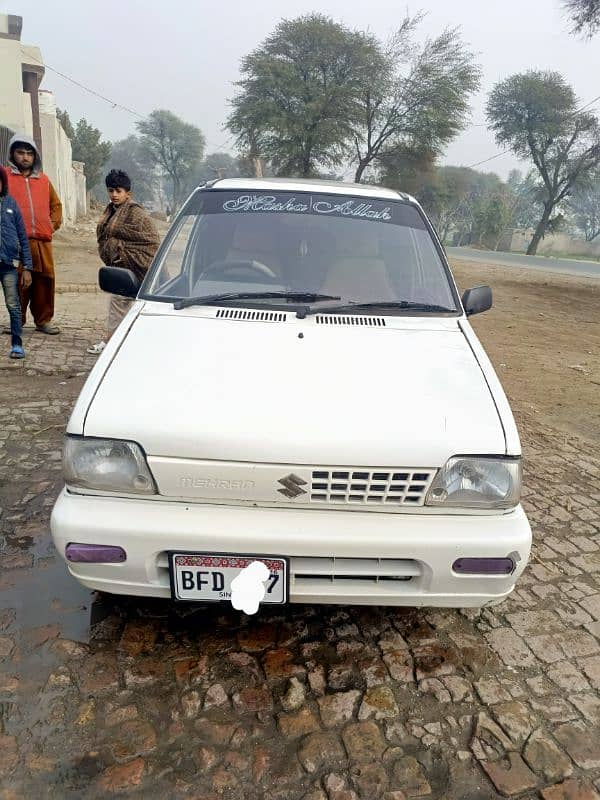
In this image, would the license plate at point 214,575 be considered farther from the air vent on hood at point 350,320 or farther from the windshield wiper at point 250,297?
the windshield wiper at point 250,297

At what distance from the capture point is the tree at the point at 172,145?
240 ft

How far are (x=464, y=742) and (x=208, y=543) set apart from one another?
1.10m

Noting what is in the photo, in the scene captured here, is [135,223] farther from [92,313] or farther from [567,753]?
[567,753]

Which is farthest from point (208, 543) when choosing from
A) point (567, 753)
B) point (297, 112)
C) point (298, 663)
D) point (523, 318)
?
point (297, 112)

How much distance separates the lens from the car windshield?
9.73 ft

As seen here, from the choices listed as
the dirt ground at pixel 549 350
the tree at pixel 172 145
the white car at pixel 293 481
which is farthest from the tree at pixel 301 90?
the tree at pixel 172 145

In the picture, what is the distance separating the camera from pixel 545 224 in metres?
34.0

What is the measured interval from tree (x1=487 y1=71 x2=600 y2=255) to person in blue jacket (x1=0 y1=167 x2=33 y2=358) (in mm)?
31923

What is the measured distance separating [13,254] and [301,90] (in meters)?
23.7

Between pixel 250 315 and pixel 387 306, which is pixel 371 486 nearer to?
pixel 250 315

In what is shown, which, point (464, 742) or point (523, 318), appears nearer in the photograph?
point (464, 742)

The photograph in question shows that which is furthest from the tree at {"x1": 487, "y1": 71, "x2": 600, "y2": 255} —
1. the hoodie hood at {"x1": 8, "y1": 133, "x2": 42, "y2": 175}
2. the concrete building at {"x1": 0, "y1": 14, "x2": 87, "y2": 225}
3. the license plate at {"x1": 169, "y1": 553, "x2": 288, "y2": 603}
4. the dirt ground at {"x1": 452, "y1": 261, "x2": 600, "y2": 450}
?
the license plate at {"x1": 169, "y1": 553, "x2": 288, "y2": 603}

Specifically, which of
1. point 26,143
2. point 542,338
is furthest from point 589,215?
point 26,143

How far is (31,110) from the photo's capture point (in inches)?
779
